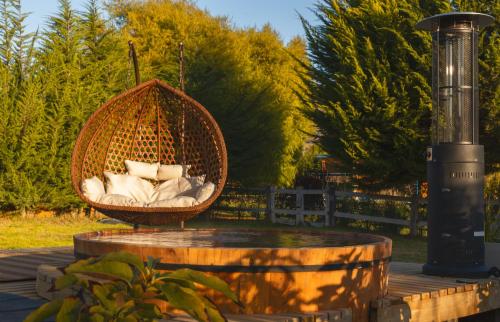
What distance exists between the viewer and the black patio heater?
554 centimetres

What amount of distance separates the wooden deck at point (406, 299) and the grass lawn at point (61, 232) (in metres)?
3.58

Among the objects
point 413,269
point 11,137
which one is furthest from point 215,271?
point 11,137

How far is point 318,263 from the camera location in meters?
4.06

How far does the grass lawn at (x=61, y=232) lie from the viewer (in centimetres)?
1011

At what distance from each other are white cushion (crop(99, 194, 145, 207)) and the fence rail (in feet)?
22.7

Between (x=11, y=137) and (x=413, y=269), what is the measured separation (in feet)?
34.2

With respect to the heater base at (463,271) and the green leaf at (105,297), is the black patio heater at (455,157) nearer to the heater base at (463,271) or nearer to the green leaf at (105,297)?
the heater base at (463,271)

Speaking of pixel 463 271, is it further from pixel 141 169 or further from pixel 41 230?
pixel 41 230

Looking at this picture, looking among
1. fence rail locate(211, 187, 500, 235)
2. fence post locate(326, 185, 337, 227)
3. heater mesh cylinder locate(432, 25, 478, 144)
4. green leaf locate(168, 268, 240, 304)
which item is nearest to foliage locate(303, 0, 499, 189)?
fence rail locate(211, 187, 500, 235)

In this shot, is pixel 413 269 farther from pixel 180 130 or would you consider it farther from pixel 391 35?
pixel 391 35

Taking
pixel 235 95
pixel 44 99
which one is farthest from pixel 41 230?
pixel 235 95

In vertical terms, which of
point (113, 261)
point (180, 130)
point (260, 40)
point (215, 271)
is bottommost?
point (215, 271)

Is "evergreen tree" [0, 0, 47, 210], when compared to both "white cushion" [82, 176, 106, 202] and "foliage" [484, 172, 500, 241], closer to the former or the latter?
"white cushion" [82, 176, 106, 202]

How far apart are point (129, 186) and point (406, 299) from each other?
173 inches
